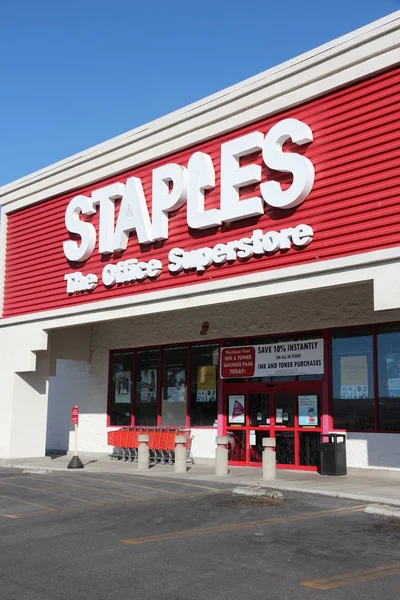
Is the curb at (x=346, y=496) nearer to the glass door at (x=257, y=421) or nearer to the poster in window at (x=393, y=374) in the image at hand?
the poster in window at (x=393, y=374)

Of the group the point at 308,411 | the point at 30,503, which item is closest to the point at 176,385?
the point at 308,411

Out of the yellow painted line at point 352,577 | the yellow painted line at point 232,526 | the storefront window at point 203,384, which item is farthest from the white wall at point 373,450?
the yellow painted line at point 352,577

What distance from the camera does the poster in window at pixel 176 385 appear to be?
2334 centimetres

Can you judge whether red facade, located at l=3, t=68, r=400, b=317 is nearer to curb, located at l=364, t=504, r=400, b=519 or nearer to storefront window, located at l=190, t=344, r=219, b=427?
storefront window, located at l=190, t=344, r=219, b=427

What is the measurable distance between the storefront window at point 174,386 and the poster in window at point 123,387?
178 centimetres

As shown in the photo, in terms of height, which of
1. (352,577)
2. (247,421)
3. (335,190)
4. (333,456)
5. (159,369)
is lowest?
(352,577)

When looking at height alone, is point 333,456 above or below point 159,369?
below

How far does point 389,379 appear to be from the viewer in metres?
18.2

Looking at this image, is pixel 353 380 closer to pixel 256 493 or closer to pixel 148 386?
pixel 256 493

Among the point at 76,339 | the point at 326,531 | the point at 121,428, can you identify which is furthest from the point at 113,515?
the point at 76,339

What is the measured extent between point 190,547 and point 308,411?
1098 cm

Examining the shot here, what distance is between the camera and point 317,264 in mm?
15727

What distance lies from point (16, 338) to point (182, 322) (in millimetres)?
5601

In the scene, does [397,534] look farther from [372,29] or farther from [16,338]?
[16,338]
